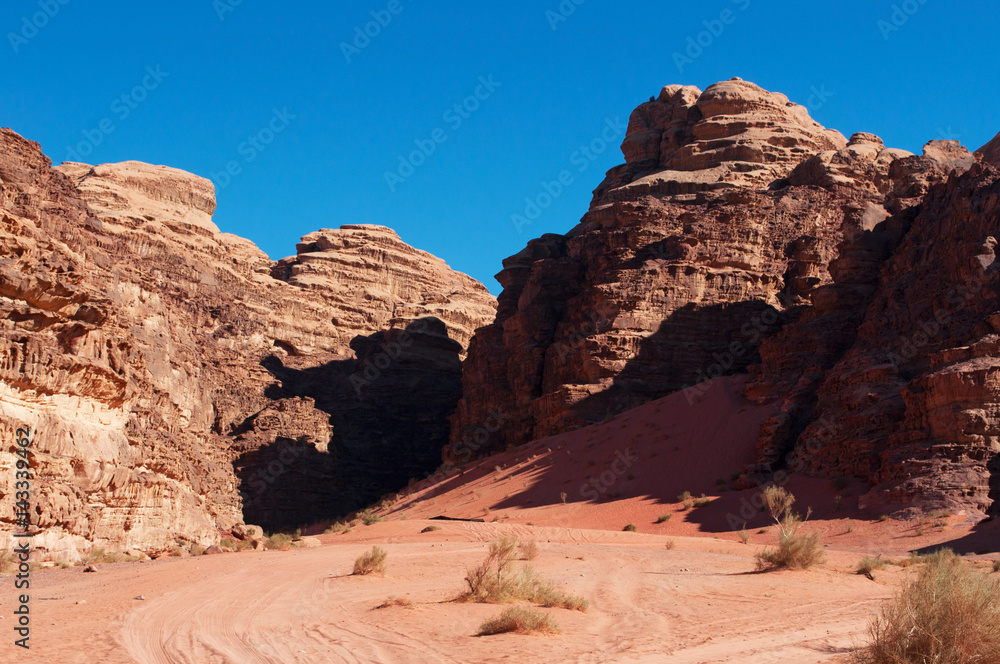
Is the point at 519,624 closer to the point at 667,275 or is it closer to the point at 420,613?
the point at 420,613

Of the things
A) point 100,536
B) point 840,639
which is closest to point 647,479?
point 100,536

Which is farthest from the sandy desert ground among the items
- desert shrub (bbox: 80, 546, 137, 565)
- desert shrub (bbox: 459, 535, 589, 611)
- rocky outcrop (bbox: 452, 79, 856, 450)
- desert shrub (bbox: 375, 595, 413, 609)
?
rocky outcrop (bbox: 452, 79, 856, 450)

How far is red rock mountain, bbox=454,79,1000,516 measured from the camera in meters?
25.1

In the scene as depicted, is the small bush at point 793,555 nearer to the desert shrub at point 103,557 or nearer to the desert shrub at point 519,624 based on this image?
the desert shrub at point 519,624

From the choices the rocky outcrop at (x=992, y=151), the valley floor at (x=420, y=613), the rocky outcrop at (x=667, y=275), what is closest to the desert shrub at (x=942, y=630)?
the valley floor at (x=420, y=613)

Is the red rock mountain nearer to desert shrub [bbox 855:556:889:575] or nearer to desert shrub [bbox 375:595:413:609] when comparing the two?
desert shrub [bbox 855:556:889:575]

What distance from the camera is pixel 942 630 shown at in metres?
7.05

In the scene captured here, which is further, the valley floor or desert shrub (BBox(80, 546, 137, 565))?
desert shrub (BBox(80, 546, 137, 565))

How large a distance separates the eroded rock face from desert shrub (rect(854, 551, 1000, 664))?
514 inches

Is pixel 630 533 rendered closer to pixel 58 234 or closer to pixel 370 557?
pixel 370 557

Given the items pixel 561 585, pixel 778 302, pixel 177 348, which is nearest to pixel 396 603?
pixel 561 585

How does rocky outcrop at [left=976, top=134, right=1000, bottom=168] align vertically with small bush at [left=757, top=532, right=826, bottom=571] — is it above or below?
above

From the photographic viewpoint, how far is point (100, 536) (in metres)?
16.7

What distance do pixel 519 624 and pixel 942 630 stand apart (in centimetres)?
421
